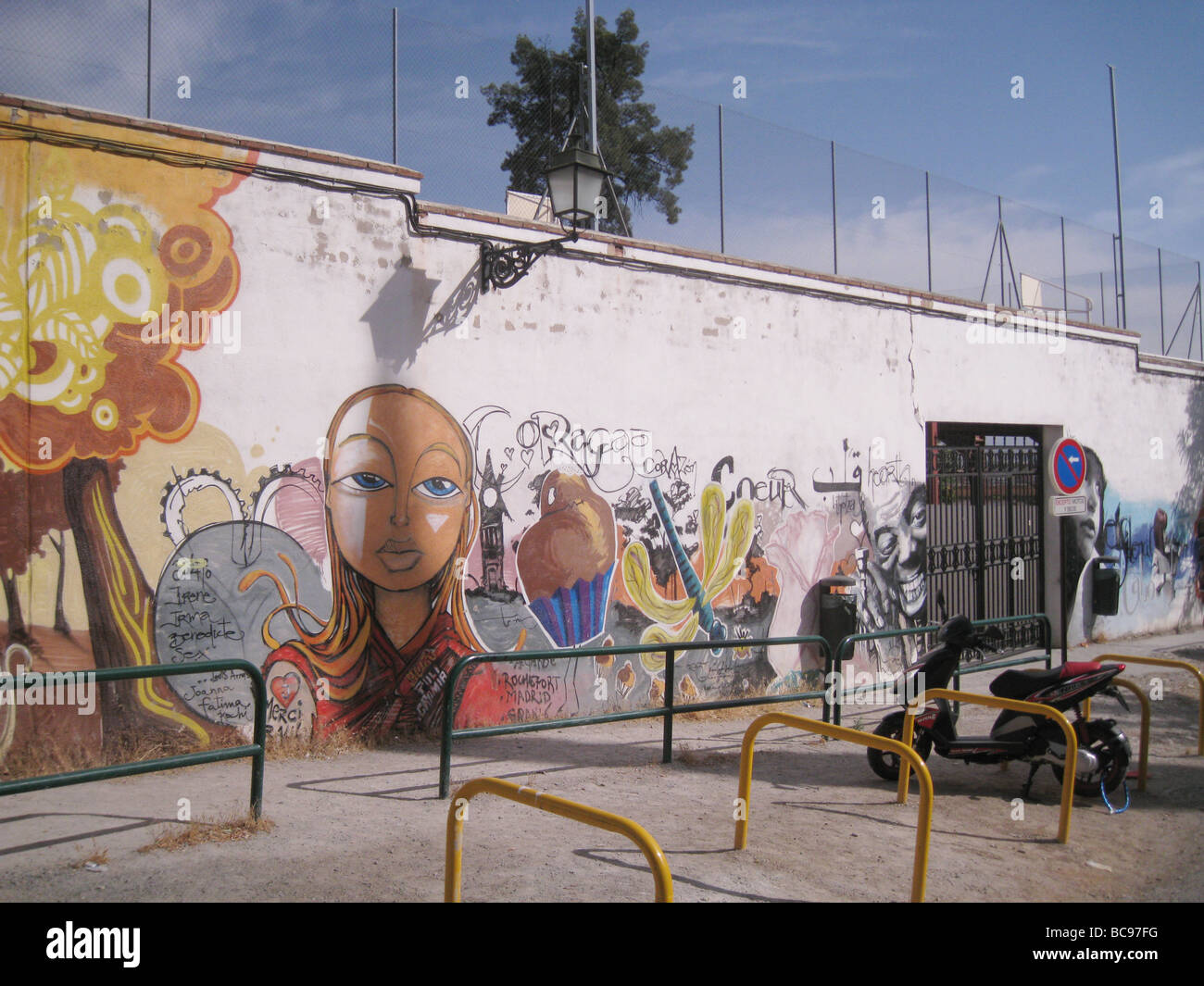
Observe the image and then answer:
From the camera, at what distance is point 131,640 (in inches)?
252

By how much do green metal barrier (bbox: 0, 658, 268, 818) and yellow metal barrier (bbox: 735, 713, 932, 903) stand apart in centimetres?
262

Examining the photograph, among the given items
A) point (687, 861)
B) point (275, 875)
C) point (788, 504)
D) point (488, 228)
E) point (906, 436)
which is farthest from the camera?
point (906, 436)

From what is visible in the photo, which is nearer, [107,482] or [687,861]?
[687,861]

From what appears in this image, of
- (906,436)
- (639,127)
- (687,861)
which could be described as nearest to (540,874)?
(687,861)

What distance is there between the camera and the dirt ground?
14.8 ft

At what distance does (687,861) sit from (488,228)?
5.47 m

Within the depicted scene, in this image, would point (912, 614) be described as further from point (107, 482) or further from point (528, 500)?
point (107, 482)

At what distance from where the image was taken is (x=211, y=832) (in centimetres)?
503

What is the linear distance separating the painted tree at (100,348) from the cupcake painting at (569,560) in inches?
116

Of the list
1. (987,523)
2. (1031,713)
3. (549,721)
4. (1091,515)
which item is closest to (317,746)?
(549,721)

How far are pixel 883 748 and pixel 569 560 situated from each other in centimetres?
422

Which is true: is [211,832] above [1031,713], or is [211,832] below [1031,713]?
below

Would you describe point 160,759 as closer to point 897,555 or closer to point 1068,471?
point 1068,471

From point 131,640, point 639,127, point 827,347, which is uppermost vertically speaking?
point 639,127
